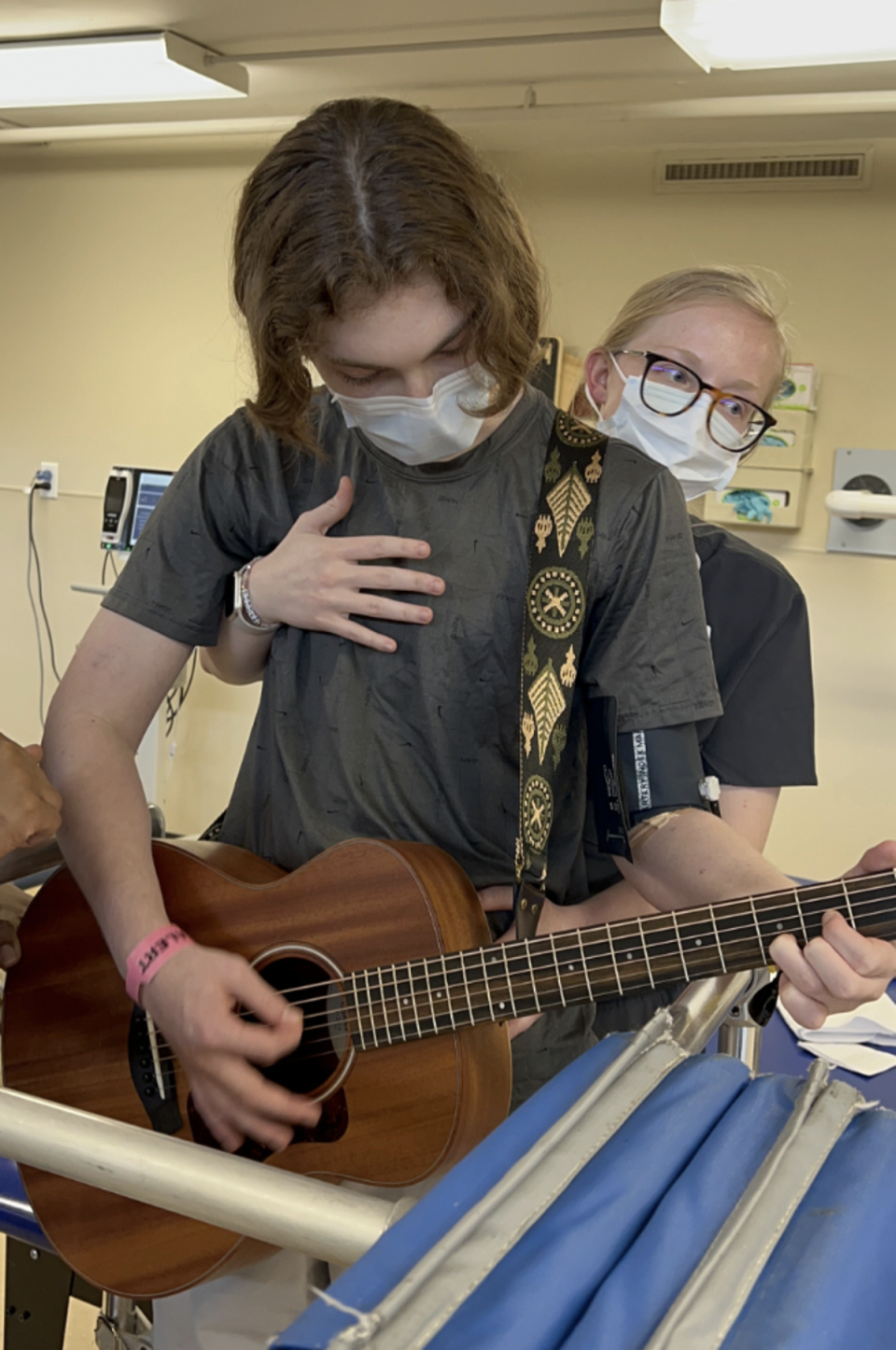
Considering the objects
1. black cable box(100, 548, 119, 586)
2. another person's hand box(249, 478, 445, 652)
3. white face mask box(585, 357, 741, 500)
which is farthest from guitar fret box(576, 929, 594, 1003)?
black cable box(100, 548, 119, 586)

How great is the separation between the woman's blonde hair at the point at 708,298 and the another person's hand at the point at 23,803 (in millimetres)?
1135

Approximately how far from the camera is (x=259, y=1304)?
3.97 ft

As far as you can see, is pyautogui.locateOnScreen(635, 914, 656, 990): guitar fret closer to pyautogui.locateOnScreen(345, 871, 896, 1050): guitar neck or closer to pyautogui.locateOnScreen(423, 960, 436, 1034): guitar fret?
pyautogui.locateOnScreen(345, 871, 896, 1050): guitar neck

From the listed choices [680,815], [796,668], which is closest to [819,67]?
[796,668]

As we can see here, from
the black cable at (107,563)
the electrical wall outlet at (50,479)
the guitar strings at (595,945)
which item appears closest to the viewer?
the guitar strings at (595,945)

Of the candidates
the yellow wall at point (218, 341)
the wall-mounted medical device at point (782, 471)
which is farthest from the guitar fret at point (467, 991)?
the wall-mounted medical device at point (782, 471)

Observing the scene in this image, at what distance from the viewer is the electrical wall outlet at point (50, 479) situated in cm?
558

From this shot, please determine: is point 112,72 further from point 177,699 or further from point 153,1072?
point 153,1072

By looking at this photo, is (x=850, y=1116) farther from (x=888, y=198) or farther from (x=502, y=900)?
(x=888, y=198)

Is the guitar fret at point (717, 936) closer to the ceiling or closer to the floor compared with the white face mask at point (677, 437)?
closer to the floor

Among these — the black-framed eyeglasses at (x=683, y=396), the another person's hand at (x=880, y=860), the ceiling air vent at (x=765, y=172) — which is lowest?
the another person's hand at (x=880, y=860)

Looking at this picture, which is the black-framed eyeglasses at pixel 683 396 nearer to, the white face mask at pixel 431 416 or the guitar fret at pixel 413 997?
the white face mask at pixel 431 416

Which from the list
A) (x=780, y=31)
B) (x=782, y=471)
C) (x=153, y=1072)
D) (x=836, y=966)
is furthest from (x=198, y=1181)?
(x=782, y=471)

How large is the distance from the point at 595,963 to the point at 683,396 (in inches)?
40.3
